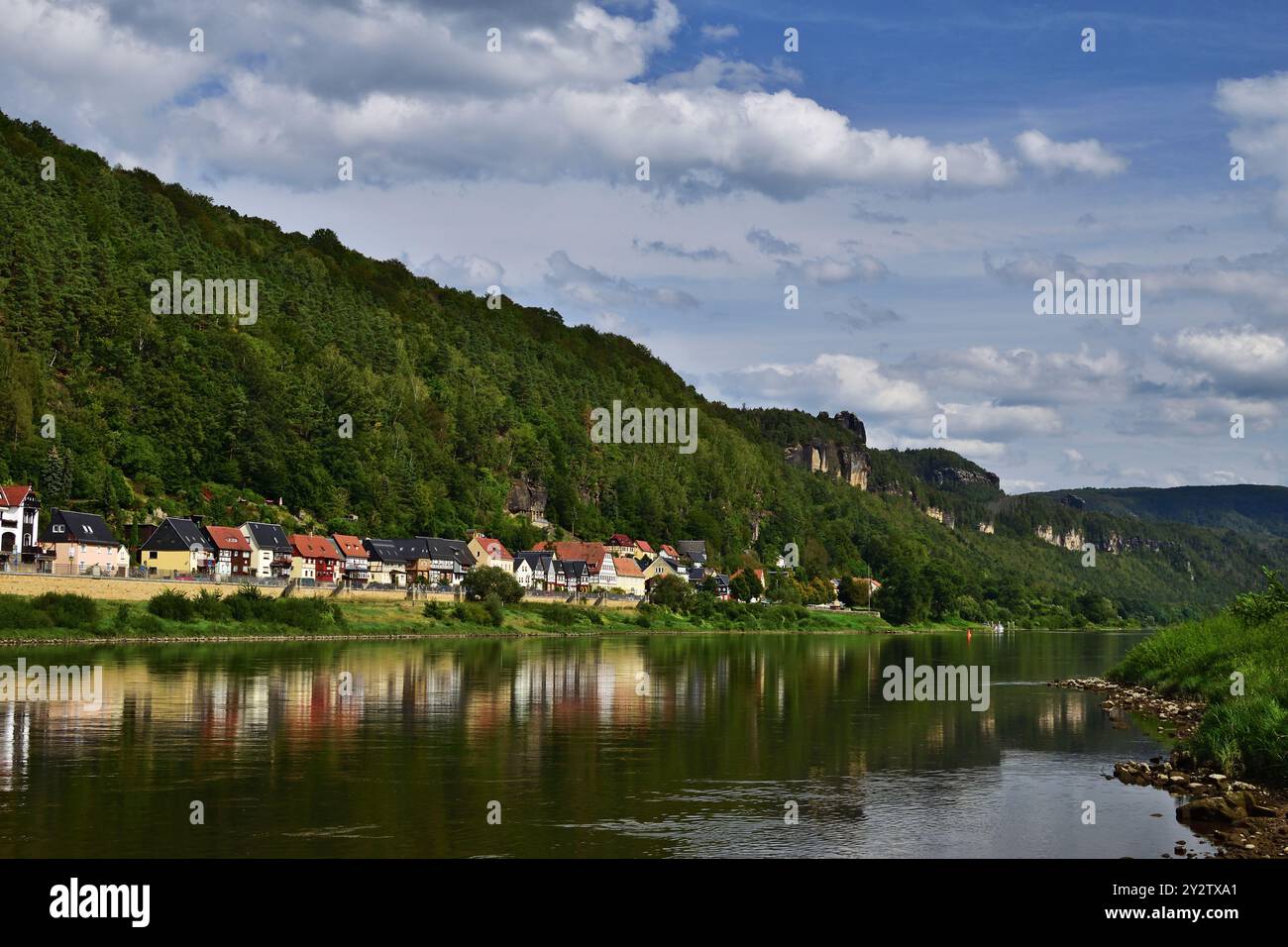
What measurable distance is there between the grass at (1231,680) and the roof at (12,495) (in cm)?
9847

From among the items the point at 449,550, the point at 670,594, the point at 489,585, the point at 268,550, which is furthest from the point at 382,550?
the point at 670,594

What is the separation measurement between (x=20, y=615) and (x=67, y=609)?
500cm

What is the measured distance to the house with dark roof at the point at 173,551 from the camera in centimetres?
13088

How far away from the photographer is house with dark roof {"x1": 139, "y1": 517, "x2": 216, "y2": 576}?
429 ft

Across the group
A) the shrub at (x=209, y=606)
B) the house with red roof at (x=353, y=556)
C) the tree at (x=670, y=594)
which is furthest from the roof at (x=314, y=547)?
the tree at (x=670, y=594)

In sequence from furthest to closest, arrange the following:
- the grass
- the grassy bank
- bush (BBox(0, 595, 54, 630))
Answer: the grassy bank, bush (BBox(0, 595, 54, 630)), the grass

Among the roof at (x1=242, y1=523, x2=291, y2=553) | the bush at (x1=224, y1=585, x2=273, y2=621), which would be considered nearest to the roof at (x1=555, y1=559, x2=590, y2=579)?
the roof at (x1=242, y1=523, x2=291, y2=553)

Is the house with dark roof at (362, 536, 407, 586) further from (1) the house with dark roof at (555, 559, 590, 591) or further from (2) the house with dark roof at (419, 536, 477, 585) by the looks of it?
(1) the house with dark roof at (555, 559, 590, 591)

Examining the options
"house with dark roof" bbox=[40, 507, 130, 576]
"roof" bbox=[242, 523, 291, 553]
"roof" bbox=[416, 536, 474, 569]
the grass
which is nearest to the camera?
the grass

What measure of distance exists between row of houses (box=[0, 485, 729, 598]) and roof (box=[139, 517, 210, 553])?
11 cm

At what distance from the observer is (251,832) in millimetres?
28328

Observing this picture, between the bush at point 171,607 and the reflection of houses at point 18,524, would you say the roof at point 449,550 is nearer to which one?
the reflection of houses at point 18,524
